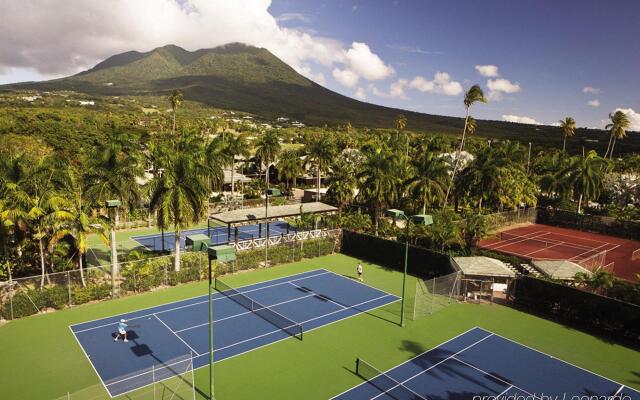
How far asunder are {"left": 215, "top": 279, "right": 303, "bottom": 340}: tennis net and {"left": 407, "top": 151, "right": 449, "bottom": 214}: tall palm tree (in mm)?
23101

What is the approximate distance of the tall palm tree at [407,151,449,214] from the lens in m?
44.9

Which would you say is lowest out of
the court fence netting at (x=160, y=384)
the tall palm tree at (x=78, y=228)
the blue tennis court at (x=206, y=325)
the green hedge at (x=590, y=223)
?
the blue tennis court at (x=206, y=325)

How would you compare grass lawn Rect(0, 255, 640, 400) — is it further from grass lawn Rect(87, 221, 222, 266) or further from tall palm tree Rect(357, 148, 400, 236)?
tall palm tree Rect(357, 148, 400, 236)

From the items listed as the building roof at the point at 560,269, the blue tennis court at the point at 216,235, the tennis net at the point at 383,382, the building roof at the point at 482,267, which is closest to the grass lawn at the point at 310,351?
the tennis net at the point at 383,382

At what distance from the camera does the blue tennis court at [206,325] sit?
66.1 ft

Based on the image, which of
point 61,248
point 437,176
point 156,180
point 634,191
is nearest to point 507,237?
point 437,176

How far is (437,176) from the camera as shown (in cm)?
4591

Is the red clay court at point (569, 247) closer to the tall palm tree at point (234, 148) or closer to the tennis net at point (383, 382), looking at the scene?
the tennis net at point (383, 382)

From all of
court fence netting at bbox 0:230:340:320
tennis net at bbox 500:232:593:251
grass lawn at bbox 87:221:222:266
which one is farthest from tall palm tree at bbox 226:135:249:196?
tennis net at bbox 500:232:593:251

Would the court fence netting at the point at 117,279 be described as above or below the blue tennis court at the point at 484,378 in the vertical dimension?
above

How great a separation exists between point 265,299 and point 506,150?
40616 millimetres

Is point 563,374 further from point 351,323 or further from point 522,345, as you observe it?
point 351,323

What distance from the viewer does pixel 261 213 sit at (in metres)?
39.5

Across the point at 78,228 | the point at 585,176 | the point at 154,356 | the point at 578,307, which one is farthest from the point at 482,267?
the point at 585,176
